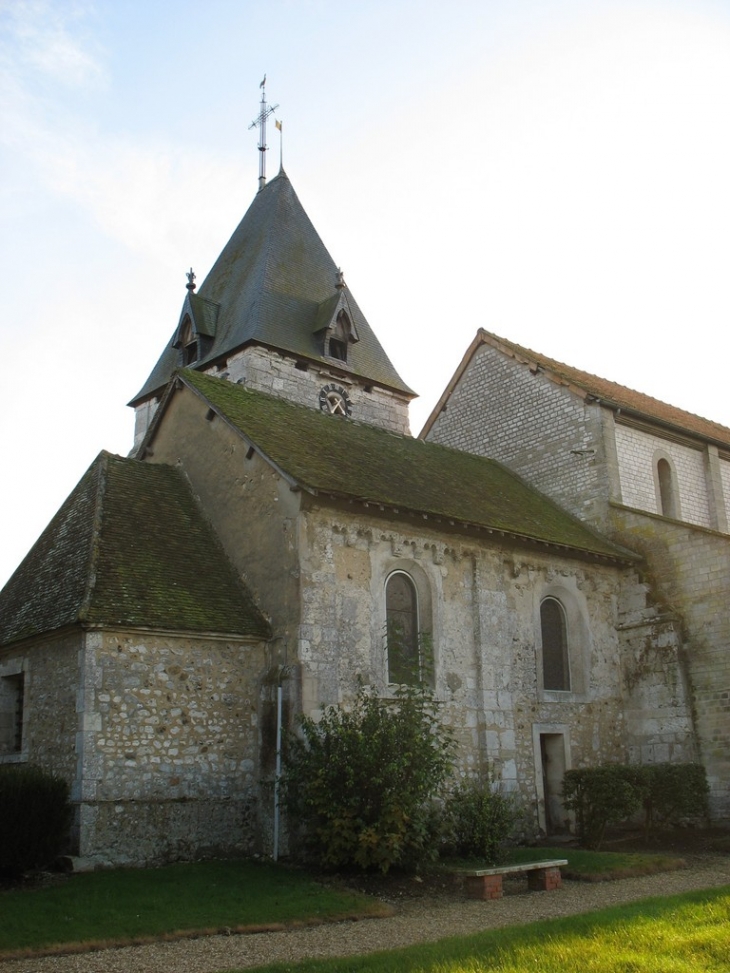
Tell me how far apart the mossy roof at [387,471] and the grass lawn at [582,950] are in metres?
7.89

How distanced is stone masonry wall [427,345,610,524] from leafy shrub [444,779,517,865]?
331 inches

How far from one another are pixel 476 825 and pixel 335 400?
19260mm

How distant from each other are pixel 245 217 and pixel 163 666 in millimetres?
24853

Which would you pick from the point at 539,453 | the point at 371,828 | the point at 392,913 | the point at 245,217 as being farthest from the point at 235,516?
the point at 245,217

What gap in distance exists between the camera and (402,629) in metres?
16.7

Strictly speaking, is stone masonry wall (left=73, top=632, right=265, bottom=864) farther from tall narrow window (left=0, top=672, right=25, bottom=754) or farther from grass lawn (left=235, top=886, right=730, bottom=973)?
grass lawn (left=235, top=886, right=730, bottom=973)

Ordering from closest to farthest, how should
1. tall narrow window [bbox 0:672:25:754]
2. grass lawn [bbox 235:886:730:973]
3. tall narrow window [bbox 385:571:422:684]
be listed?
1. grass lawn [bbox 235:886:730:973]
2. tall narrow window [bbox 0:672:25:754]
3. tall narrow window [bbox 385:571:422:684]

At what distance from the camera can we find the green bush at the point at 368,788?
13.0m

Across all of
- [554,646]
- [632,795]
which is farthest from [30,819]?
[554,646]

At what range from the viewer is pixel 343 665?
15.5 meters

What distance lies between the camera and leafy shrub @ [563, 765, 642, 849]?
1638 centimetres

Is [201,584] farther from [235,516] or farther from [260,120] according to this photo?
[260,120]

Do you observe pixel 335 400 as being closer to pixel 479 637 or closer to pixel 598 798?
pixel 479 637

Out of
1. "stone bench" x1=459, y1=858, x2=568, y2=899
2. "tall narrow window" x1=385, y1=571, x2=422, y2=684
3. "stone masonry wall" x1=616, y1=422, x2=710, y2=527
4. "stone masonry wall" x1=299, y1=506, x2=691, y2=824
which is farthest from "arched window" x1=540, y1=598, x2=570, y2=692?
"stone bench" x1=459, y1=858, x2=568, y2=899
